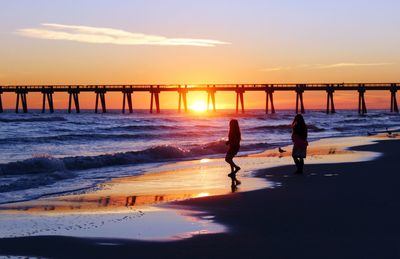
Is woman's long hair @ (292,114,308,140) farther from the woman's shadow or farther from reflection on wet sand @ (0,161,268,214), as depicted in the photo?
the woman's shadow

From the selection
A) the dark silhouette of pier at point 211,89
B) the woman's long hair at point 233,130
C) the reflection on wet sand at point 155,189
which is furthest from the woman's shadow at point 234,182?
the dark silhouette of pier at point 211,89

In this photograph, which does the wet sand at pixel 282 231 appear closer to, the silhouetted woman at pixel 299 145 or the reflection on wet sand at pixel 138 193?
the reflection on wet sand at pixel 138 193

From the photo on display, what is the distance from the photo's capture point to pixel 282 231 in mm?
7301

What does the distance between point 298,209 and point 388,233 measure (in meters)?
1.97

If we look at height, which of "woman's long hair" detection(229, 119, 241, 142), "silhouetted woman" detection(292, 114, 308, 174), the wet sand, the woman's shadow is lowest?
the woman's shadow

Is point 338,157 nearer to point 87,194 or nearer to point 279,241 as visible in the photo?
point 87,194

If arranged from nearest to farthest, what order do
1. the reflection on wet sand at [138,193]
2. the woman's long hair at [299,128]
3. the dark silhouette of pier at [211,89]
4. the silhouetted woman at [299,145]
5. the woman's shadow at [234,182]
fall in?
the reflection on wet sand at [138,193]
the woman's shadow at [234,182]
the silhouetted woman at [299,145]
the woman's long hair at [299,128]
the dark silhouette of pier at [211,89]

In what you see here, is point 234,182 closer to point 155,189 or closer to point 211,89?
point 155,189

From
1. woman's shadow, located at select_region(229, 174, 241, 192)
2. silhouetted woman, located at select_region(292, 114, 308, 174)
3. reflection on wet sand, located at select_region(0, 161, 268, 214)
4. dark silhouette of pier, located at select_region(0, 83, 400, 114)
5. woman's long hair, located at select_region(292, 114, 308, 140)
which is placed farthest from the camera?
dark silhouette of pier, located at select_region(0, 83, 400, 114)

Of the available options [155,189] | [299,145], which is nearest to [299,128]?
[299,145]

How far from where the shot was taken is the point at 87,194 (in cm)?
1133

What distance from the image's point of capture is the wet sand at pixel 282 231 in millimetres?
6363

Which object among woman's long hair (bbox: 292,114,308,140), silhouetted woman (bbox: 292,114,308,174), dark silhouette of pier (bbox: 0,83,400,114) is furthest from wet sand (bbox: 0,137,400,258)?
dark silhouette of pier (bbox: 0,83,400,114)

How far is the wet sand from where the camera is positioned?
6363 millimetres
